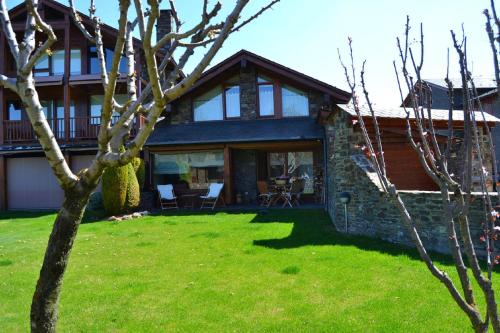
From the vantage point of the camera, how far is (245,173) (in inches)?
640

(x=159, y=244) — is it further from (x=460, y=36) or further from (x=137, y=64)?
(x=137, y=64)

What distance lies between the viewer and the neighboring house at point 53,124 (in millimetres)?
16703

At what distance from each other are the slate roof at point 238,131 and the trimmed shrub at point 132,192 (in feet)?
6.43

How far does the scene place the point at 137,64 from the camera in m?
17.0

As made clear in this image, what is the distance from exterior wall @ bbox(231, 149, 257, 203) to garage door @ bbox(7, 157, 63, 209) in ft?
23.4

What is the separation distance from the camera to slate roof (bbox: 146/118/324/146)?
14.5 metres

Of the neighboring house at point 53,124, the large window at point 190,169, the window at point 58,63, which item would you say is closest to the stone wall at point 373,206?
the large window at point 190,169

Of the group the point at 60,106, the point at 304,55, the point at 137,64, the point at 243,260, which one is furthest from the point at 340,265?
the point at 60,106

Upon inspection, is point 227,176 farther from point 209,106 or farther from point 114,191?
point 114,191

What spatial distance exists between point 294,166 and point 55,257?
46.6 ft

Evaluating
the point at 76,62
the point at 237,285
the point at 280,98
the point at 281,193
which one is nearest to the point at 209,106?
the point at 280,98

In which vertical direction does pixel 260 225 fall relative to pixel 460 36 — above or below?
below

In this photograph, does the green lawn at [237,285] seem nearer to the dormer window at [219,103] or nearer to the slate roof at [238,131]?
the slate roof at [238,131]

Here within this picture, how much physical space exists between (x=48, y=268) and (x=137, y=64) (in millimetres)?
15454
